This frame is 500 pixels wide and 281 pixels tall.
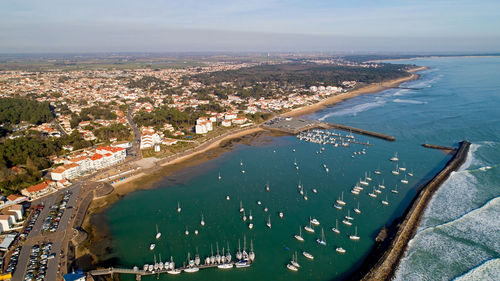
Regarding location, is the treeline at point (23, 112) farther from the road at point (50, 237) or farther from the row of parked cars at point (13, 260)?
the row of parked cars at point (13, 260)

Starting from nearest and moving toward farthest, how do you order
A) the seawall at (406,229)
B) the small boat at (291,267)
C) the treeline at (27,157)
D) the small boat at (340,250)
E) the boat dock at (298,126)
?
the seawall at (406,229)
the small boat at (291,267)
the small boat at (340,250)
the treeline at (27,157)
the boat dock at (298,126)

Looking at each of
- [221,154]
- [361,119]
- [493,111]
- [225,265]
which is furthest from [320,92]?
[225,265]

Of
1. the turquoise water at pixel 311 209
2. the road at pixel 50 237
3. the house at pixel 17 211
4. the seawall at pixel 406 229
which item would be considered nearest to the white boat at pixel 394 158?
the turquoise water at pixel 311 209

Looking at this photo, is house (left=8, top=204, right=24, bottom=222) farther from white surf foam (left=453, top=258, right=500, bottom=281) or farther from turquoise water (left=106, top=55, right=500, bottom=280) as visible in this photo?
white surf foam (left=453, top=258, right=500, bottom=281)

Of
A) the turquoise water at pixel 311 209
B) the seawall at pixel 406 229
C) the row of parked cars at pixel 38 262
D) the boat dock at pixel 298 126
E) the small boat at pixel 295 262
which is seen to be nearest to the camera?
the row of parked cars at pixel 38 262

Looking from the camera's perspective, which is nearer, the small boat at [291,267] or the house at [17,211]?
the small boat at [291,267]

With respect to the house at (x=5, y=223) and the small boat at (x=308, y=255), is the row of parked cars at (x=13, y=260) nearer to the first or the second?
the house at (x=5, y=223)

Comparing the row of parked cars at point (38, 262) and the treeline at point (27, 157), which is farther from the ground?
the treeline at point (27, 157)

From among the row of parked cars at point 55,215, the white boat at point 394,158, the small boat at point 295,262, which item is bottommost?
the small boat at point 295,262
